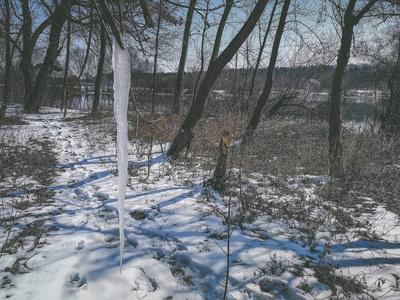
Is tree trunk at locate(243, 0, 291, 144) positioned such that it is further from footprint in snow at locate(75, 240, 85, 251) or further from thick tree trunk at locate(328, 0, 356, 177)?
footprint in snow at locate(75, 240, 85, 251)

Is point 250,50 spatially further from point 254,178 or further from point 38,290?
point 38,290

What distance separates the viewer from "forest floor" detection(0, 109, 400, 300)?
1623mm

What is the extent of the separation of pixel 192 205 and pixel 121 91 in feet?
6.88

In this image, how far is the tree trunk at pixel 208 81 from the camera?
157 inches

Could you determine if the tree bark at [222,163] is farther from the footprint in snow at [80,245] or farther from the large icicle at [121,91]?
the large icicle at [121,91]

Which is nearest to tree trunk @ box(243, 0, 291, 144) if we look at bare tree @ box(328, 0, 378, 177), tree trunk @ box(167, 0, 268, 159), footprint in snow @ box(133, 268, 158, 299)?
tree trunk @ box(167, 0, 268, 159)

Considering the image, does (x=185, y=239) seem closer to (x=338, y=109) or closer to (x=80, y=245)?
(x=80, y=245)

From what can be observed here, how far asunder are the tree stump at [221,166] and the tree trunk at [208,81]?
153 cm

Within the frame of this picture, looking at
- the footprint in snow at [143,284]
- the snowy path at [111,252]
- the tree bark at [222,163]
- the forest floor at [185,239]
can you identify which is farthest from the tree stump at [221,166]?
the footprint in snow at [143,284]

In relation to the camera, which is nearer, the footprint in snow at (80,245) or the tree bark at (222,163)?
the footprint in snow at (80,245)

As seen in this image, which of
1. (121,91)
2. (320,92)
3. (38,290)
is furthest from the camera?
(320,92)

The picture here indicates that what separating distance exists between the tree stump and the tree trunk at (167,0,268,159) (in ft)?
5.03

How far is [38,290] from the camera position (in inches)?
58.2

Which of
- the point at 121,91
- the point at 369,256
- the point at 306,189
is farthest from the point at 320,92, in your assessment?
the point at 121,91
